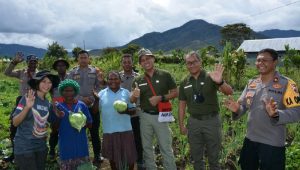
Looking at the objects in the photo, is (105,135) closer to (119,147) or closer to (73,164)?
(119,147)

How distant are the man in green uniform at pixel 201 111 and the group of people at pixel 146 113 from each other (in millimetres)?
13

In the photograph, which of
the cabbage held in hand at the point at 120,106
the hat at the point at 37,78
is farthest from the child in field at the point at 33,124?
the cabbage held in hand at the point at 120,106

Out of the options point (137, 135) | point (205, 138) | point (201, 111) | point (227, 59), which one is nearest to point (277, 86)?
point (201, 111)

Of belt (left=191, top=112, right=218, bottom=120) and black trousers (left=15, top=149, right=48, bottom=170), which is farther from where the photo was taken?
belt (left=191, top=112, right=218, bottom=120)

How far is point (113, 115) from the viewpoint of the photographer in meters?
4.82

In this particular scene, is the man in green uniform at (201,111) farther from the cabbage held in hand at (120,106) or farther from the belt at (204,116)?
the cabbage held in hand at (120,106)

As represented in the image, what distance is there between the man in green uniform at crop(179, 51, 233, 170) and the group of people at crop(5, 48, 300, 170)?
0.04 feet

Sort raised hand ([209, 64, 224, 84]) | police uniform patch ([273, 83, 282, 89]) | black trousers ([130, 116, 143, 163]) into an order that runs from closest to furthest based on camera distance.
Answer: police uniform patch ([273, 83, 282, 89])
raised hand ([209, 64, 224, 84])
black trousers ([130, 116, 143, 163])

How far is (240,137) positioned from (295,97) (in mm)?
2367

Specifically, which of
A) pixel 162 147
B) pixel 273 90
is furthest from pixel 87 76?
pixel 273 90

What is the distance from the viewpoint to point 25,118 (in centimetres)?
393

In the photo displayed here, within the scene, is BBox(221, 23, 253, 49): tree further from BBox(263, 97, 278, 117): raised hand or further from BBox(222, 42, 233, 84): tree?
BBox(263, 97, 278, 117): raised hand

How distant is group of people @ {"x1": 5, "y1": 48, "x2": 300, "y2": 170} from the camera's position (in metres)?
3.78

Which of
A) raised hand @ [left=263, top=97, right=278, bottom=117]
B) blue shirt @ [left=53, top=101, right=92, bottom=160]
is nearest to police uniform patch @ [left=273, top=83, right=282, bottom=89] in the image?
raised hand @ [left=263, top=97, right=278, bottom=117]
